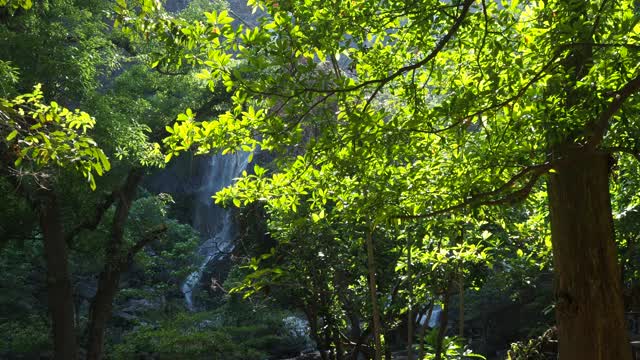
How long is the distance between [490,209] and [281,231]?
433cm

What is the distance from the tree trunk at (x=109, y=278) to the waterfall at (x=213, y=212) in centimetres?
1137

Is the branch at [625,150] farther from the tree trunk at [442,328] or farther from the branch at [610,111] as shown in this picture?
the tree trunk at [442,328]

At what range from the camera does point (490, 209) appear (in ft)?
15.9

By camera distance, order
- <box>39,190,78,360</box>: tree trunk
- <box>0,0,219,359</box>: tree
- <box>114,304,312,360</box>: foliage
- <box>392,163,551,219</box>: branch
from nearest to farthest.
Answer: <box>392,163,551,219</box>: branch < <box>0,0,219,359</box>: tree < <box>39,190,78,360</box>: tree trunk < <box>114,304,312,360</box>: foliage

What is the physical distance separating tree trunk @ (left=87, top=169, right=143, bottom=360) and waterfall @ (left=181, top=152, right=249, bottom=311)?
37.3 feet

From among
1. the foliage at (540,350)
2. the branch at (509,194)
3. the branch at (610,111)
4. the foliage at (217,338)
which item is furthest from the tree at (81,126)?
the branch at (610,111)

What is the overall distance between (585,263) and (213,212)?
2365 centimetres

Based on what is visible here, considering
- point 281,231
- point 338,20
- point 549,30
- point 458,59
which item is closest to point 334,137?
point 338,20

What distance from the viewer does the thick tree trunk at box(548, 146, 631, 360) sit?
3.88 meters

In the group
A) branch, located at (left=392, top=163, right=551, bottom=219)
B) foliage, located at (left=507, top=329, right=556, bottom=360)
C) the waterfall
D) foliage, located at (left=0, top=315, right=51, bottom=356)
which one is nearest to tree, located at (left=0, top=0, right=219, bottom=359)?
foliage, located at (left=0, top=315, right=51, bottom=356)

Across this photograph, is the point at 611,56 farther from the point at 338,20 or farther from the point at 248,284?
the point at 248,284

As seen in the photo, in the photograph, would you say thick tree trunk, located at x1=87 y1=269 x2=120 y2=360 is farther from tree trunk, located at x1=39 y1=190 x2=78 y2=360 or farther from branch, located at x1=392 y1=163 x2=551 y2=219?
branch, located at x1=392 y1=163 x2=551 y2=219

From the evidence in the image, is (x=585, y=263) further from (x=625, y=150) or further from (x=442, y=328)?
(x=442, y=328)

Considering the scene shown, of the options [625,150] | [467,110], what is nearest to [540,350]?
[625,150]
